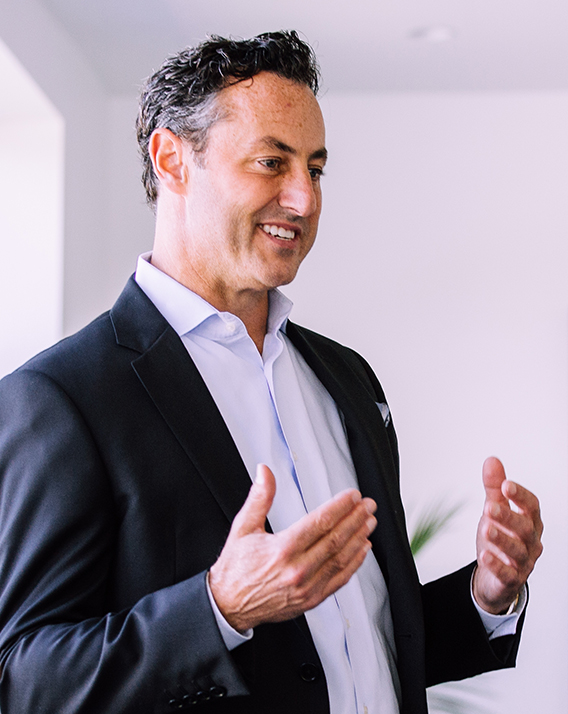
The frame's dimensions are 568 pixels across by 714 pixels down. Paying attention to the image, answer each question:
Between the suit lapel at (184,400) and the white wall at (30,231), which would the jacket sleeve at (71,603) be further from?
the white wall at (30,231)

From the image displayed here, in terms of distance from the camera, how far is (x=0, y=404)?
3.57 ft

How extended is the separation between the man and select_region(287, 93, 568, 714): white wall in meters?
2.14

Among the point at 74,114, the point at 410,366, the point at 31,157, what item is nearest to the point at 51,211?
the point at 31,157

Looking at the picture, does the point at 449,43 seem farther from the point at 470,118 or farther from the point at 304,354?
the point at 304,354

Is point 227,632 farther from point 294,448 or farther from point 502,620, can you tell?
point 502,620

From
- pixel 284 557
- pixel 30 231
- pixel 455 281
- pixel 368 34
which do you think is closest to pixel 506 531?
pixel 284 557

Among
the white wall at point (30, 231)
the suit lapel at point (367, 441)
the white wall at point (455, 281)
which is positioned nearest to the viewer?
the suit lapel at point (367, 441)

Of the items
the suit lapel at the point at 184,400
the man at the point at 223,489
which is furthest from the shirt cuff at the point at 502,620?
the suit lapel at the point at 184,400

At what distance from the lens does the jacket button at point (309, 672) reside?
1096 mm

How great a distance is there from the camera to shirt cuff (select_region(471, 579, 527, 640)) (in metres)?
1.36

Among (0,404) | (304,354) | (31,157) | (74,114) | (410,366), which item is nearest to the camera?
(0,404)

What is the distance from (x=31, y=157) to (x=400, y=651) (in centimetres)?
237

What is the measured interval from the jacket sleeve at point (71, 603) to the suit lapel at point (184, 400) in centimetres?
12

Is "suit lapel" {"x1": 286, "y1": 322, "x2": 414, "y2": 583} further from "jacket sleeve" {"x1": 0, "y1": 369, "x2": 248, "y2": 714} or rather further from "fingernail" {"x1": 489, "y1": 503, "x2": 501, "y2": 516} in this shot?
"jacket sleeve" {"x1": 0, "y1": 369, "x2": 248, "y2": 714}
